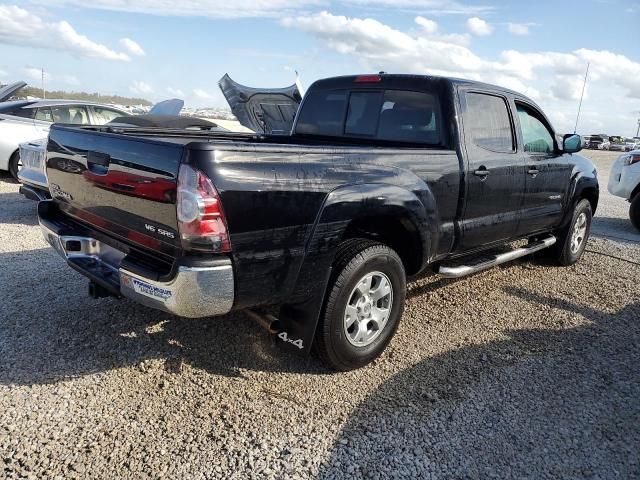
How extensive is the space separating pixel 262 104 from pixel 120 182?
6.85 meters

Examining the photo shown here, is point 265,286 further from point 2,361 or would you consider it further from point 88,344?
point 2,361

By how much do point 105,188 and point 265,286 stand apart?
1.10 m

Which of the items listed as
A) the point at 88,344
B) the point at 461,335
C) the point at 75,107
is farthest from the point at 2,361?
the point at 75,107

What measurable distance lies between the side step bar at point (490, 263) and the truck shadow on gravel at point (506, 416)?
1.88 ft

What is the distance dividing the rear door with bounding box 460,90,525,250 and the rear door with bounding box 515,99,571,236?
17 centimetres

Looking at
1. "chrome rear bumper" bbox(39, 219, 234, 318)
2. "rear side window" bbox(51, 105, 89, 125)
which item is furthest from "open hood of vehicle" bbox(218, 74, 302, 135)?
"chrome rear bumper" bbox(39, 219, 234, 318)

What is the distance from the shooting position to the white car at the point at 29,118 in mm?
9367

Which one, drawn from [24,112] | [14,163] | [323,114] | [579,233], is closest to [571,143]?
[579,233]

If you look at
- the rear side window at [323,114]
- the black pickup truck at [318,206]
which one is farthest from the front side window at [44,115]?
the rear side window at [323,114]

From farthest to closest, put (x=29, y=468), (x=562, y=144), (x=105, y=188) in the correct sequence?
(x=562, y=144) → (x=105, y=188) → (x=29, y=468)

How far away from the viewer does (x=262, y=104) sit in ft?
30.7

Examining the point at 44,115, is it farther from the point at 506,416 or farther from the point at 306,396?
the point at 506,416

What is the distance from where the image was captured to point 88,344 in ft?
11.6

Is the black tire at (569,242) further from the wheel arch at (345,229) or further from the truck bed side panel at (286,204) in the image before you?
the truck bed side panel at (286,204)
